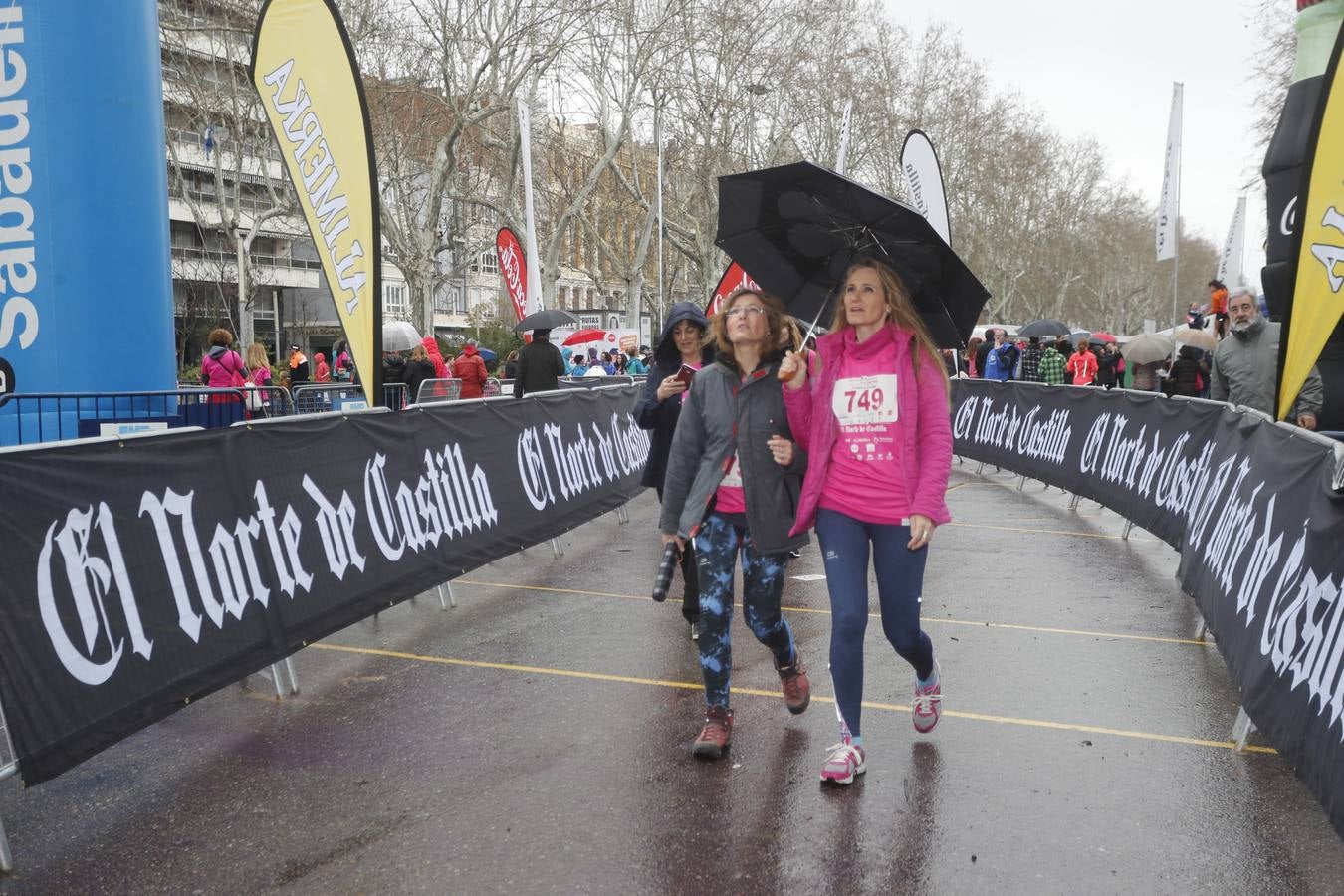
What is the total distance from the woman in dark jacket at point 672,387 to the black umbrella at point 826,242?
645 mm

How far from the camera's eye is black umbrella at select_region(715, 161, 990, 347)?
14.5ft

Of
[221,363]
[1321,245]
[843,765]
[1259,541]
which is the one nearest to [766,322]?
[843,765]

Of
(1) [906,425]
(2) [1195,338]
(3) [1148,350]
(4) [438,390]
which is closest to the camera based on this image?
(1) [906,425]

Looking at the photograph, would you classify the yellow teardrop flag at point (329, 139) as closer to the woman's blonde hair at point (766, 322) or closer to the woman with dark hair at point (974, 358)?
the woman's blonde hair at point (766, 322)

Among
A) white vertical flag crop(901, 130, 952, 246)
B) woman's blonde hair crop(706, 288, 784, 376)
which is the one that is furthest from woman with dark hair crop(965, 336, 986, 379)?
woman's blonde hair crop(706, 288, 784, 376)

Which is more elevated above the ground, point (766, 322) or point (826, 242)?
point (826, 242)

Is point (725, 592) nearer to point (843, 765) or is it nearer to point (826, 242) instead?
point (843, 765)

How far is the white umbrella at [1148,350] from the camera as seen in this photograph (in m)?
16.2

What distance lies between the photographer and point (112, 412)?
9.58 metres

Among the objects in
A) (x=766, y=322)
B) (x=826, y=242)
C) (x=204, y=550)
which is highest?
(x=826, y=242)

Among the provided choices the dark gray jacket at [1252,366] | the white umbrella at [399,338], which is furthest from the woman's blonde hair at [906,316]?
the white umbrella at [399,338]

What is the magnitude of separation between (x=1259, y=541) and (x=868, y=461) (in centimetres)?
217

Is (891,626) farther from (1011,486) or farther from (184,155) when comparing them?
(184,155)

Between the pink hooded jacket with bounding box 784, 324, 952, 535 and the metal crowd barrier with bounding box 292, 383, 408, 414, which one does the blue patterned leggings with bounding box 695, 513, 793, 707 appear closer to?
the pink hooded jacket with bounding box 784, 324, 952, 535
